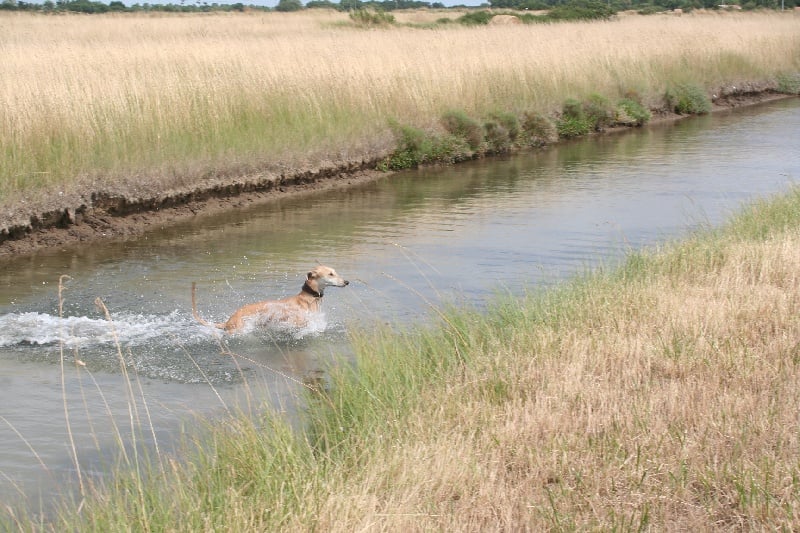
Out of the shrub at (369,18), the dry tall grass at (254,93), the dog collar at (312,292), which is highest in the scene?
the shrub at (369,18)

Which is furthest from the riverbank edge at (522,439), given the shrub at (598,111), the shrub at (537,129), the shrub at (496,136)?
the shrub at (598,111)

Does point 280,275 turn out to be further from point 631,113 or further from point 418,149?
point 631,113

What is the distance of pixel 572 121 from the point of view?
21062 millimetres

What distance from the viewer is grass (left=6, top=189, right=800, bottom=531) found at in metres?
4.27

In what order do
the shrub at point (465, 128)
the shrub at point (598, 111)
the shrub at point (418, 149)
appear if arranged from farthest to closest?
the shrub at point (598, 111), the shrub at point (465, 128), the shrub at point (418, 149)

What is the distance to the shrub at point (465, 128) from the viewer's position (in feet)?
59.8

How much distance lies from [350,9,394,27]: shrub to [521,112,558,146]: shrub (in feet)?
70.5

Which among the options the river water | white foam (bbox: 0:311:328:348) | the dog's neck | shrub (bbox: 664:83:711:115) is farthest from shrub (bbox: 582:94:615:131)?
white foam (bbox: 0:311:328:348)

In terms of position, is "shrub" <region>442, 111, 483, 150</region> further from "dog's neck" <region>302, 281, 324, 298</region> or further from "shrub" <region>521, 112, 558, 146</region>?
"dog's neck" <region>302, 281, 324, 298</region>

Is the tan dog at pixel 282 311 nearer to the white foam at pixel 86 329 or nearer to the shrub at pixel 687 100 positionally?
the white foam at pixel 86 329

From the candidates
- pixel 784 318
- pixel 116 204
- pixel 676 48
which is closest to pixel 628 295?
pixel 784 318

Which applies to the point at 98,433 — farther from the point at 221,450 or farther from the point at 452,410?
the point at 452,410

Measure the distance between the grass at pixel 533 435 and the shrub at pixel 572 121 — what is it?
13887mm

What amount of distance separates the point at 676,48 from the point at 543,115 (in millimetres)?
8760
